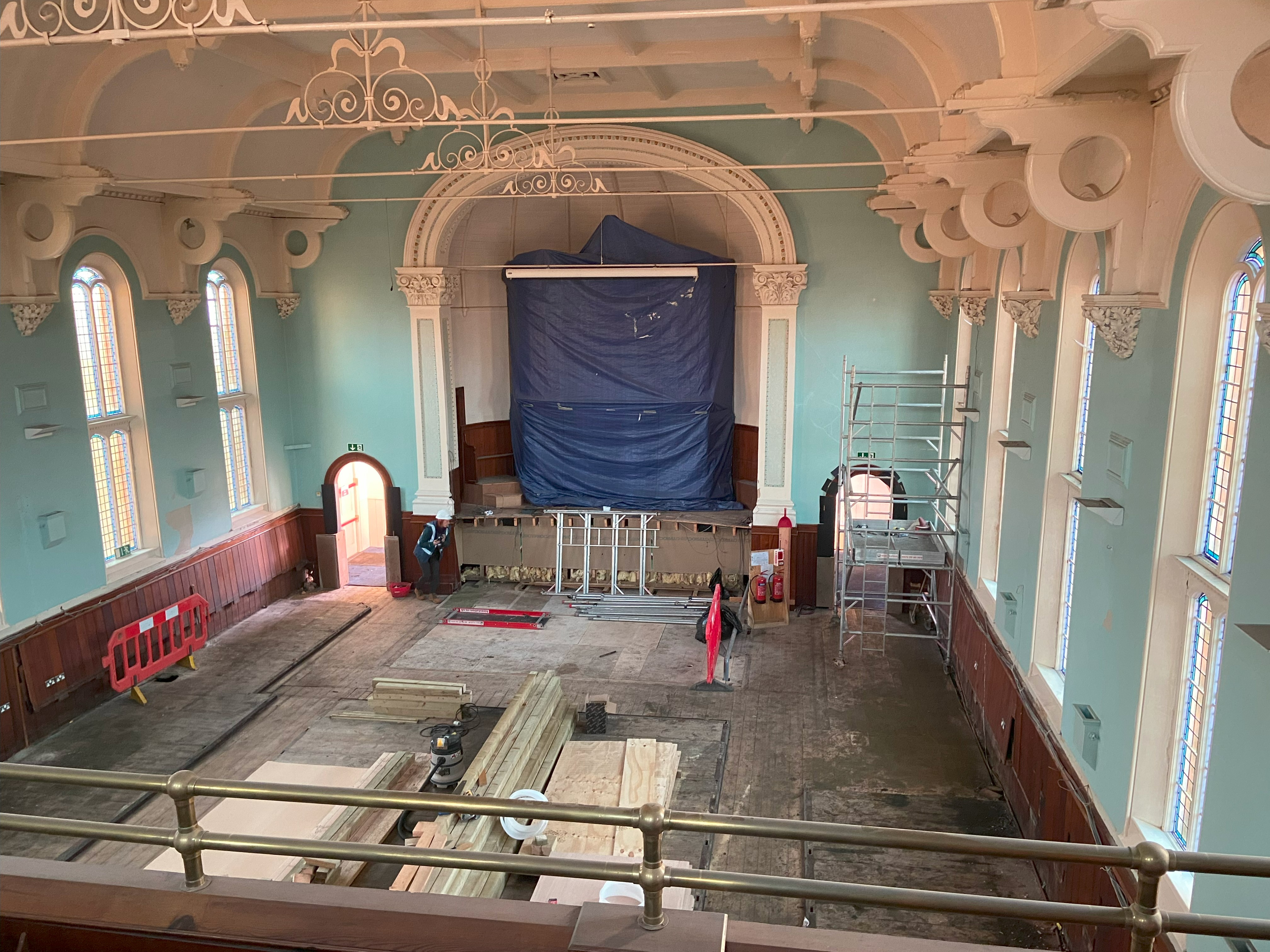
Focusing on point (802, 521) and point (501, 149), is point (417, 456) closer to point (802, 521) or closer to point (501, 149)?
point (802, 521)

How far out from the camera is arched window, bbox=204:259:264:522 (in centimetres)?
1248

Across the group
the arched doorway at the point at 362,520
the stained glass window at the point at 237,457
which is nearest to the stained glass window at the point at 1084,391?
the arched doorway at the point at 362,520

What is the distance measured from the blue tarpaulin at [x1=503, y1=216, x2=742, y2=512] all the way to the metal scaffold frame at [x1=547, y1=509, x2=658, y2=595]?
27 cm

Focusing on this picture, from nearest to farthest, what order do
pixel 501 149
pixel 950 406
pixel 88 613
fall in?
1. pixel 501 149
2. pixel 88 613
3. pixel 950 406

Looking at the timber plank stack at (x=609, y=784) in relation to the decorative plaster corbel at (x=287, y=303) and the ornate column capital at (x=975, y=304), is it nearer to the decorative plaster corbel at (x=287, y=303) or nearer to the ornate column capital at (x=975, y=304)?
the ornate column capital at (x=975, y=304)

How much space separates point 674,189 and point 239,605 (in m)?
8.67


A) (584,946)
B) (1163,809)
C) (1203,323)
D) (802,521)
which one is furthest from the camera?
(802,521)

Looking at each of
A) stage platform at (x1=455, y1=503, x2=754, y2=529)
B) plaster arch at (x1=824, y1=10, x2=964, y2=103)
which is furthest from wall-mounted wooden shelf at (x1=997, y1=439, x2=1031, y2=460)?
stage platform at (x1=455, y1=503, x2=754, y2=529)

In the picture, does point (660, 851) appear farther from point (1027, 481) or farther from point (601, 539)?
point (601, 539)

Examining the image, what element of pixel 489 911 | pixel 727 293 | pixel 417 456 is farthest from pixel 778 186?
pixel 489 911

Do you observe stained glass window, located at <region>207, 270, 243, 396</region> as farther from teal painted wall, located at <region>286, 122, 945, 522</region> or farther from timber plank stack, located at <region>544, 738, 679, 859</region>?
timber plank stack, located at <region>544, 738, 679, 859</region>

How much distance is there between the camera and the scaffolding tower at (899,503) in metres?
11.1

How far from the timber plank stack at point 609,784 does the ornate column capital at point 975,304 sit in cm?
561

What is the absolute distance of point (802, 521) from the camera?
42.5ft
